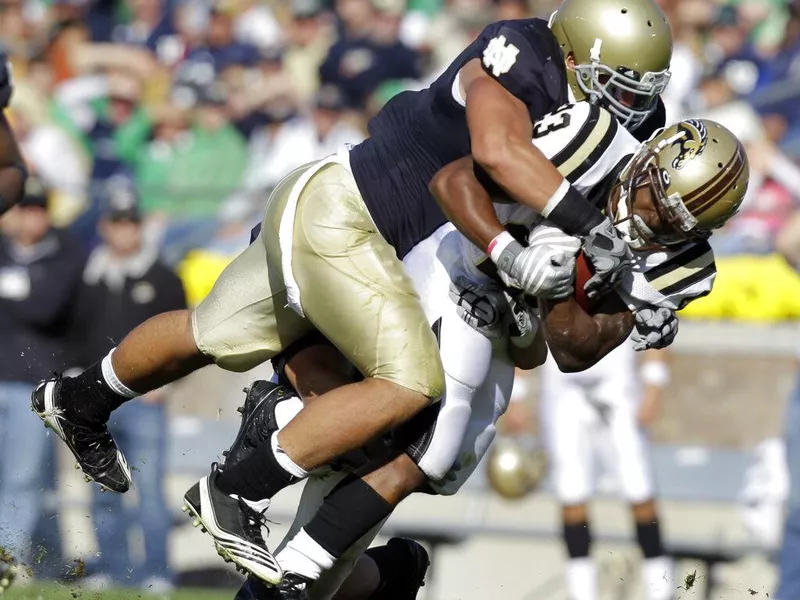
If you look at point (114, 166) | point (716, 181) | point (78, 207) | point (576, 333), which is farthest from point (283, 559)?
point (114, 166)

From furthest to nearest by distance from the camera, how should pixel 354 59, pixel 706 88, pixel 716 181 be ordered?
pixel 354 59 → pixel 706 88 → pixel 716 181

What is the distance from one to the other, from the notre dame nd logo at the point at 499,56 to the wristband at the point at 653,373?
14.2 feet

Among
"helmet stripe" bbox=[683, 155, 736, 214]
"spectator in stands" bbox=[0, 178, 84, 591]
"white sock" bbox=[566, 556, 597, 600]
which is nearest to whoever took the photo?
"helmet stripe" bbox=[683, 155, 736, 214]

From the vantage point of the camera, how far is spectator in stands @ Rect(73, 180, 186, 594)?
8047mm

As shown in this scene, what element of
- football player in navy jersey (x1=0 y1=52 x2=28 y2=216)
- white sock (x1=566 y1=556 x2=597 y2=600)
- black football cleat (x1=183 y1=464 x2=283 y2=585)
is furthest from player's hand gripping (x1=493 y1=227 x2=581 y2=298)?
white sock (x1=566 y1=556 x2=597 y2=600)

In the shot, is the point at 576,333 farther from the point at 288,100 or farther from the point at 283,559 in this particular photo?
the point at 288,100

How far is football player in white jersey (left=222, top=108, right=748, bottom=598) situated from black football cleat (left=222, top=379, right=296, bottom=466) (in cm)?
30

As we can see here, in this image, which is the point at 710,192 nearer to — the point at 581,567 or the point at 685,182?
the point at 685,182

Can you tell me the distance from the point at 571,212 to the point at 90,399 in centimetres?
190

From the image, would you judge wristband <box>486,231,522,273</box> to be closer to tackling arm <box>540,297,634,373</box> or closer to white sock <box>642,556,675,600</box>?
tackling arm <box>540,297,634,373</box>

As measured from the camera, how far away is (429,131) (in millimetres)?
4738

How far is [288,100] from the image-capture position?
11094 millimetres

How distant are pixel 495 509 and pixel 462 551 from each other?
0.35m

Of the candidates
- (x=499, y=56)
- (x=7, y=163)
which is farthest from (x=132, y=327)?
(x=499, y=56)
